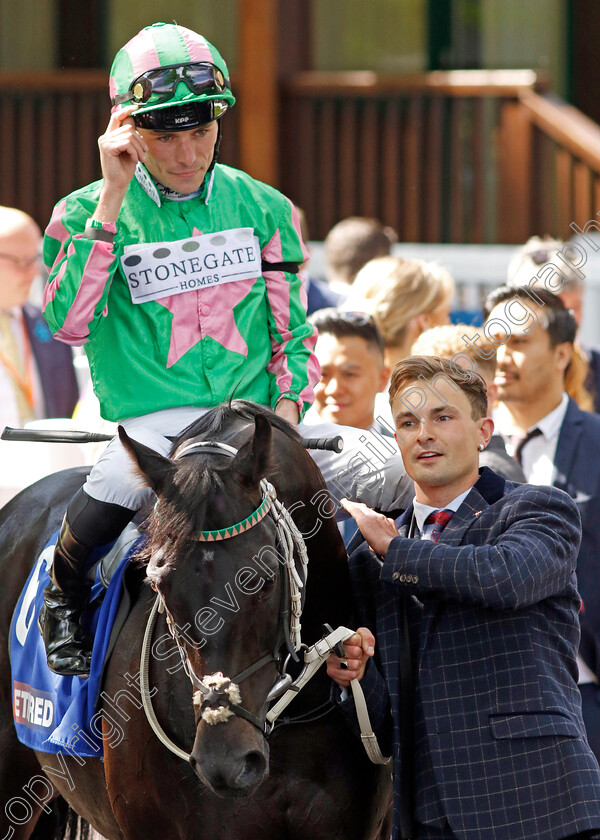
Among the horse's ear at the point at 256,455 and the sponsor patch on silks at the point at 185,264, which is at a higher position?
the sponsor patch on silks at the point at 185,264

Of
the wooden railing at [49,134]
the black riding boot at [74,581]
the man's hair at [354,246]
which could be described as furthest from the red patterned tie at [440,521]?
the wooden railing at [49,134]

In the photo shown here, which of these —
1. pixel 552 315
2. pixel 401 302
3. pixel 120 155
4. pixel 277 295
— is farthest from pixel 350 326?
pixel 120 155

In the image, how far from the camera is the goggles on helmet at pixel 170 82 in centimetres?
333

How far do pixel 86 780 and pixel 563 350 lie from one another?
2.62 meters

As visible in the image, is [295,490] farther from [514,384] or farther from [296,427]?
[514,384]

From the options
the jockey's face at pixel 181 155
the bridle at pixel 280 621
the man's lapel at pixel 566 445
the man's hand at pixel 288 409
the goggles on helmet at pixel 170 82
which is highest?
the goggles on helmet at pixel 170 82

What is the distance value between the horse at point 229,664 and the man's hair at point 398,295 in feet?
8.77

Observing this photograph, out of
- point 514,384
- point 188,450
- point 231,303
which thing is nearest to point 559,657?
point 188,450

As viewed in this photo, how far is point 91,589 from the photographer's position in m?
3.62

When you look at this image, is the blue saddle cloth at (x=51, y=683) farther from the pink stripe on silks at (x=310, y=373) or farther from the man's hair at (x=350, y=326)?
the man's hair at (x=350, y=326)

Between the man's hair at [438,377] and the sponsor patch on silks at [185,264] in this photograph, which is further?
the sponsor patch on silks at [185,264]

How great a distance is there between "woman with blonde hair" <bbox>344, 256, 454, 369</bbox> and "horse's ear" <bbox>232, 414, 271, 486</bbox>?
2898 millimetres

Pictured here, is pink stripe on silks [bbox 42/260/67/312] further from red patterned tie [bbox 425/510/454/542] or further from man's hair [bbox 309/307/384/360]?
man's hair [bbox 309/307/384/360]

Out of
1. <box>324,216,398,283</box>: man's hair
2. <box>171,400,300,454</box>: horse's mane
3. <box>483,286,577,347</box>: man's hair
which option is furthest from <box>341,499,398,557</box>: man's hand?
<box>324,216,398,283</box>: man's hair
